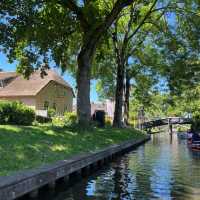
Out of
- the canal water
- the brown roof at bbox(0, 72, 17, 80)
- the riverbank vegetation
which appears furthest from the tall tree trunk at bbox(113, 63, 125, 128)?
the brown roof at bbox(0, 72, 17, 80)

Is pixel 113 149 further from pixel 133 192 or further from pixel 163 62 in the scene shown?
pixel 163 62

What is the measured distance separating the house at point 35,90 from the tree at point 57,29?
33.1 metres

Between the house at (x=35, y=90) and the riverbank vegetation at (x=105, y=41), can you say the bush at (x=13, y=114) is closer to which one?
the riverbank vegetation at (x=105, y=41)

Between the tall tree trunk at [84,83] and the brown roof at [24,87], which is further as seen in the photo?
the brown roof at [24,87]

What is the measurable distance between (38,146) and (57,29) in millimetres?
12712

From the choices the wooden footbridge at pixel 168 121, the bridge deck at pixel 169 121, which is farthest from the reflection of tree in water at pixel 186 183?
the bridge deck at pixel 169 121

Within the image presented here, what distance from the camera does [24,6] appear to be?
1122 inches

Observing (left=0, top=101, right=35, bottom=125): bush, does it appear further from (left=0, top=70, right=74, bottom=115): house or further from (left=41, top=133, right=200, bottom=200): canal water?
(left=0, top=70, right=74, bottom=115): house

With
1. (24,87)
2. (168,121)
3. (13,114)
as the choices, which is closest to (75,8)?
(13,114)

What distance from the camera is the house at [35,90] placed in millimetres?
67438

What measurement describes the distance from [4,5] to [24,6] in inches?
43.4

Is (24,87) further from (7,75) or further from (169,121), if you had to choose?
(169,121)

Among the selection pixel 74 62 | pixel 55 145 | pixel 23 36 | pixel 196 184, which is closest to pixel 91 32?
pixel 23 36

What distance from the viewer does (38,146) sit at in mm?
18953
